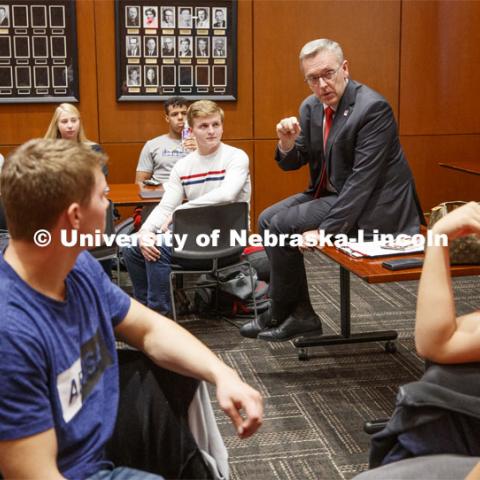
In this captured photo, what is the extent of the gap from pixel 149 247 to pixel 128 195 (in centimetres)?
76

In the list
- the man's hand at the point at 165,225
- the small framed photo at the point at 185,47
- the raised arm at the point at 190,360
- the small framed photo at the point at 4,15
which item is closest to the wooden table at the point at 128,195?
the man's hand at the point at 165,225

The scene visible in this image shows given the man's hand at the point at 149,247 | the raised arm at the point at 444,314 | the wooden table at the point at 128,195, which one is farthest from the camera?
the wooden table at the point at 128,195

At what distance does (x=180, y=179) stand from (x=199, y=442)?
289cm

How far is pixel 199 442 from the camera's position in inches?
65.0

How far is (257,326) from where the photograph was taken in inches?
158

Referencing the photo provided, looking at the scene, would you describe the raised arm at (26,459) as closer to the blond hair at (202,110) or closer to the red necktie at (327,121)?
the red necktie at (327,121)

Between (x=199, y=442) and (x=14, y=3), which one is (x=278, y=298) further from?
(x=14, y=3)

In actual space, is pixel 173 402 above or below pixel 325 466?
above

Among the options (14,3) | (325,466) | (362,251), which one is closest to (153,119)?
(14,3)

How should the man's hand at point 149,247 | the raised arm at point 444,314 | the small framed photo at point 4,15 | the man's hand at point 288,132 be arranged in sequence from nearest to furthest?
the raised arm at point 444,314, the man's hand at point 288,132, the man's hand at point 149,247, the small framed photo at point 4,15

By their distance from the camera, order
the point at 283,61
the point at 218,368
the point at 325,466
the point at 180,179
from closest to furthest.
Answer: the point at 218,368
the point at 325,466
the point at 180,179
the point at 283,61

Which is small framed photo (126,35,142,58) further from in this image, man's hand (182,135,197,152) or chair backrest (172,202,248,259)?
chair backrest (172,202,248,259)

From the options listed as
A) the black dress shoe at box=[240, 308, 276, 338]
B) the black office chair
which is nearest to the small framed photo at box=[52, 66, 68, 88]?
the black office chair

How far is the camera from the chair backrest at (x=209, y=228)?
4047 millimetres
